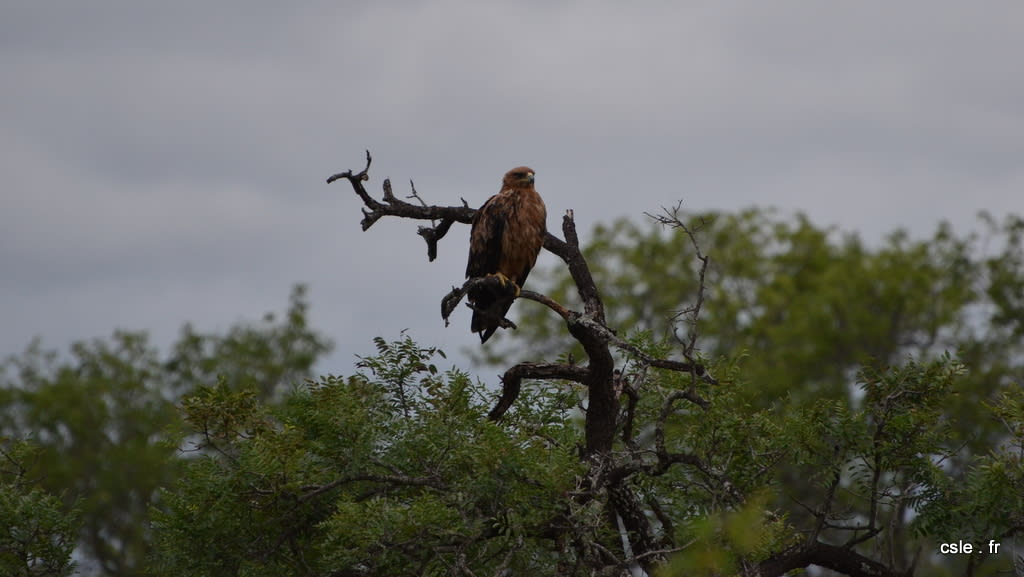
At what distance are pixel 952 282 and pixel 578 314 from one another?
18.3 metres

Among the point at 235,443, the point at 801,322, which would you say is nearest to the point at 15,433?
the point at 801,322

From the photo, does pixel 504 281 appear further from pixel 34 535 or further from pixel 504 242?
pixel 34 535

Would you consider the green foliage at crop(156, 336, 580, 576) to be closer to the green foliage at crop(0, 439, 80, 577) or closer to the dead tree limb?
the dead tree limb

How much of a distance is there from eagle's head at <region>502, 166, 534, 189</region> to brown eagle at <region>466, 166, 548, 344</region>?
170 mm

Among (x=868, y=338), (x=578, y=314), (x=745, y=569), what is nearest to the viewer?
(x=745, y=569)

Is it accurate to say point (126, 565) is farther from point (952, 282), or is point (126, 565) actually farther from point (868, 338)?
point (952, 282)

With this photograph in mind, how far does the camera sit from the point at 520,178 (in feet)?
27.1

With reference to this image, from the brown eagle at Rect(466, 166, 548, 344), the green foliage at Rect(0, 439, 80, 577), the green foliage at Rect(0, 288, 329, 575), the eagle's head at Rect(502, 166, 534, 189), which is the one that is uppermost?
the green foliage at Rect(0, 288, 329, 575)

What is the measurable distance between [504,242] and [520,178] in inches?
23.8

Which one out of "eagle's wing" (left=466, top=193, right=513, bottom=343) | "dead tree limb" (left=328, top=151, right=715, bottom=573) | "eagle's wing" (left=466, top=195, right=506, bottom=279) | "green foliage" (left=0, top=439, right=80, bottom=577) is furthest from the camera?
"eagle's wing" (left=466, top=195, right=506, bottom=279)

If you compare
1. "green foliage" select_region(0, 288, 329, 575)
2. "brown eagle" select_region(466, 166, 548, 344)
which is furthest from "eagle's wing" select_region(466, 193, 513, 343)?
"green foliage" select_region(0, 288, 329, 575)

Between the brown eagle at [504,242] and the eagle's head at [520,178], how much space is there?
0.17 metres

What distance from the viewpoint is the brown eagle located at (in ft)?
25.6

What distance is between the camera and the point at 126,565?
22328mm
